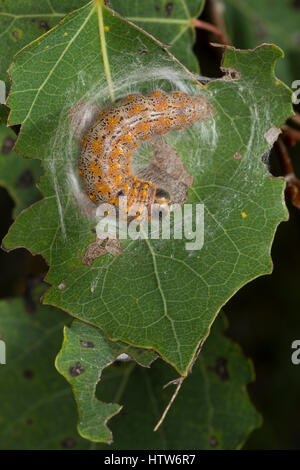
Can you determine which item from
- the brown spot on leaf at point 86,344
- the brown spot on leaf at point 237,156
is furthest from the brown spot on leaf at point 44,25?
the brown spot on leaf at point 86,344

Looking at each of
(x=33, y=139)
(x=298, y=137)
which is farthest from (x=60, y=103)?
(x=298, y=137)

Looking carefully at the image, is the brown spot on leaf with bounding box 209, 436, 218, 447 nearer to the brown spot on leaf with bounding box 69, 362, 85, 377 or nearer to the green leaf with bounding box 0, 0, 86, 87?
the brown spot on leaf with bounding box 69, 362, 85, 377

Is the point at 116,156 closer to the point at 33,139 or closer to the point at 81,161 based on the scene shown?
the point at 81,161

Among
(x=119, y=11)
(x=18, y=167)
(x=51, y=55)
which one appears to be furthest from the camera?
(x=18, y=167)

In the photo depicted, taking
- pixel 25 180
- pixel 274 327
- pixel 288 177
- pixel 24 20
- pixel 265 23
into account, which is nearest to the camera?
pixel 24 20

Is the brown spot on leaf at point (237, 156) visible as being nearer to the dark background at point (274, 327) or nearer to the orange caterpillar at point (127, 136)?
the orange caterpillar at point (127, 136)

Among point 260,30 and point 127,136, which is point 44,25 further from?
point 260,30

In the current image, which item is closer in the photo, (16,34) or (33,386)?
(16,34)

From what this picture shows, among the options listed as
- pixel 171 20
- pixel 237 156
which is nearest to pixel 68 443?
pixel 237 156
